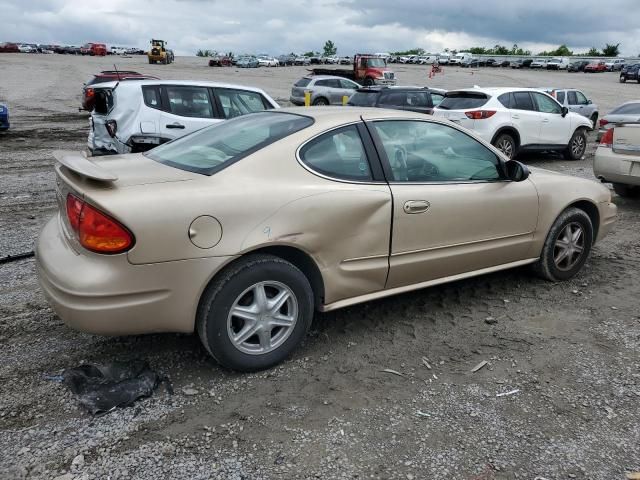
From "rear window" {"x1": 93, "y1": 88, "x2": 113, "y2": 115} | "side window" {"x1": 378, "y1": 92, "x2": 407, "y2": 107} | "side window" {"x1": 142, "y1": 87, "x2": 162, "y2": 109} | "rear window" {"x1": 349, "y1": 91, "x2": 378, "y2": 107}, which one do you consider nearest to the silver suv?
"rear window" {"x1": 349, "y1": 91, "x2": 378, "y2": 107}

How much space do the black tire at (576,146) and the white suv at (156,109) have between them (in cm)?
739

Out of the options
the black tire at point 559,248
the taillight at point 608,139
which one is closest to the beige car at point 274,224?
the black tire at point 559,248

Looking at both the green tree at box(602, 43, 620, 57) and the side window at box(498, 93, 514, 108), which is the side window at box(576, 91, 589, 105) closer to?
the side window at box(498, 93, 514, 108)

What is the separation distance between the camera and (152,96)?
833 cm

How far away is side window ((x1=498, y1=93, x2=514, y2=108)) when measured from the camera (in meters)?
11.4

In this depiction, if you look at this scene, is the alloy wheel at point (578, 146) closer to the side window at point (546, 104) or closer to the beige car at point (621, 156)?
the side window at point (546, 104)

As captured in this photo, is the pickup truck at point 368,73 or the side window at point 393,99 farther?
the pickup truck at point 368,73

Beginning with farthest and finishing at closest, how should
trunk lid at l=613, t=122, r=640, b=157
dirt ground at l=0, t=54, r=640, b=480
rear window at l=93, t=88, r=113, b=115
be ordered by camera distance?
rear window at l=93, t=88, r=113, b=115, trunk lid at l=613, t=122, r=640, b=157, dirt ground at l=0, t=54, r=640, b=480

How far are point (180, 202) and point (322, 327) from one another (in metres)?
1.50

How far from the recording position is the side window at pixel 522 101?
11562mm

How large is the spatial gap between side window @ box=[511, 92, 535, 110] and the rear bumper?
408cm

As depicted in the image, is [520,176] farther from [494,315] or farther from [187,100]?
[187,100]

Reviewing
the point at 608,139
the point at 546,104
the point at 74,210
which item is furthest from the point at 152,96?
the point at 546,104

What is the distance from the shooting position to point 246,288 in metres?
3.08
